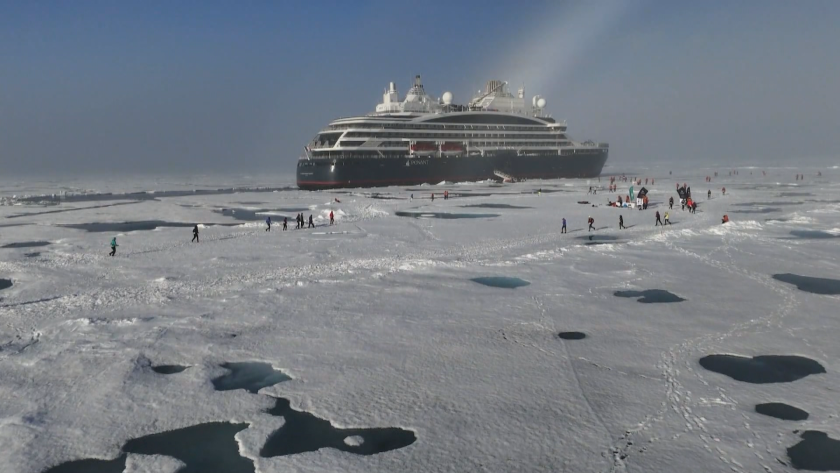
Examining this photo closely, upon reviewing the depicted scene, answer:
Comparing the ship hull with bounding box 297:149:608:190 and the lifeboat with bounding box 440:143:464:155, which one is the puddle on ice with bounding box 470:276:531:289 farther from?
the lifeboat with bounding box 440:143:464:155

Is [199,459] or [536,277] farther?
[536,277]

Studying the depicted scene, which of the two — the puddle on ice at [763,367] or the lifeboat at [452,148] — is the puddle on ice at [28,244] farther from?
the lifeboat at [452,148]

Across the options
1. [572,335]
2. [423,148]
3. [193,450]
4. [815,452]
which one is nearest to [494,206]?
[572,335]

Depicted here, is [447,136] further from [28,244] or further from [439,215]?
[28,244]

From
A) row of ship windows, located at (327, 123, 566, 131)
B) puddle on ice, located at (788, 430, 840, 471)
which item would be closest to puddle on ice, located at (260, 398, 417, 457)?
puddle on ice, located at (788, 430, 840, 471)

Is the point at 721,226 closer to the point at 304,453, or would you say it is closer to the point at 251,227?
the point at 251,227

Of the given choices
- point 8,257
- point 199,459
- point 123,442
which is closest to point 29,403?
point 123,442
